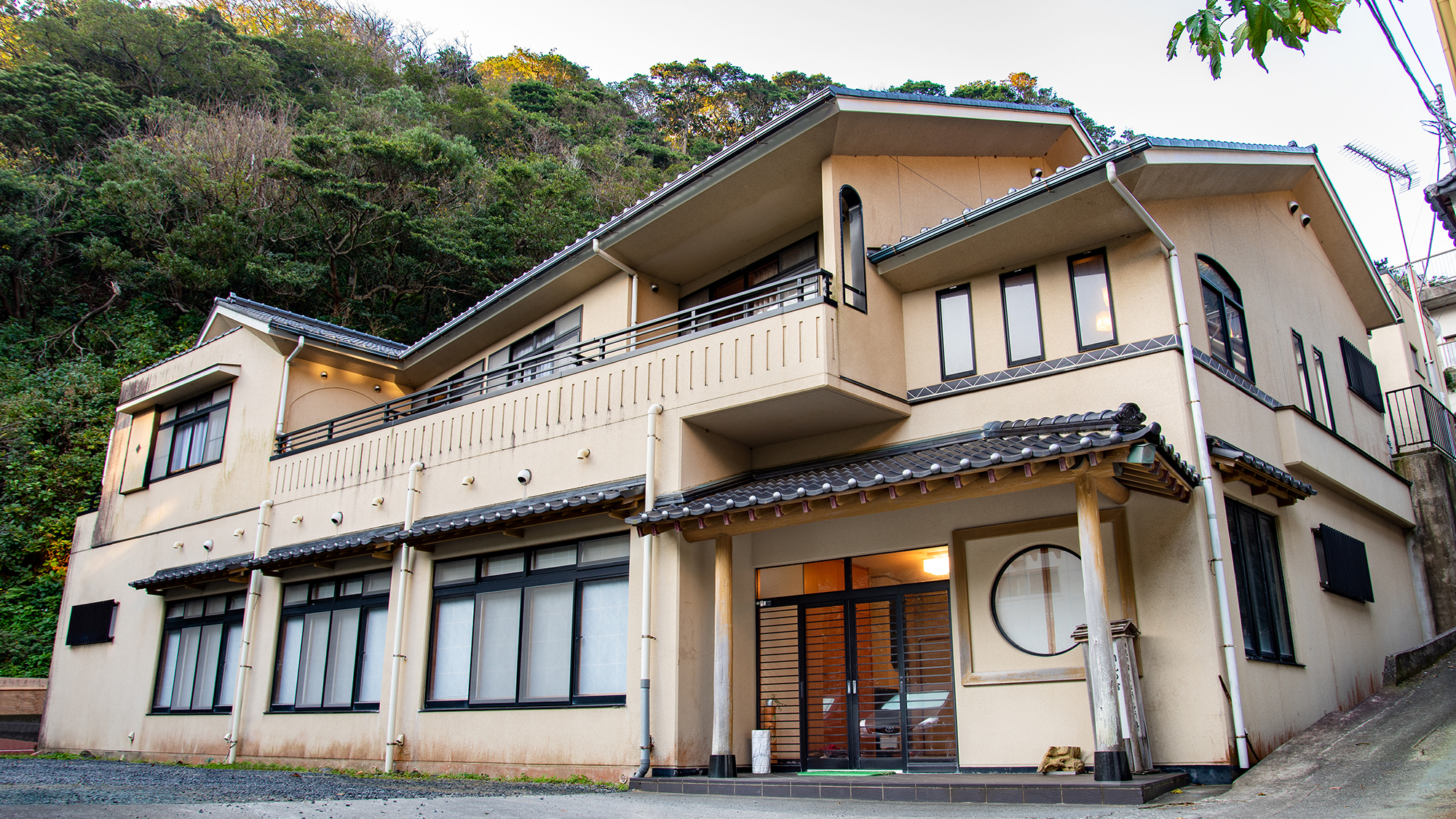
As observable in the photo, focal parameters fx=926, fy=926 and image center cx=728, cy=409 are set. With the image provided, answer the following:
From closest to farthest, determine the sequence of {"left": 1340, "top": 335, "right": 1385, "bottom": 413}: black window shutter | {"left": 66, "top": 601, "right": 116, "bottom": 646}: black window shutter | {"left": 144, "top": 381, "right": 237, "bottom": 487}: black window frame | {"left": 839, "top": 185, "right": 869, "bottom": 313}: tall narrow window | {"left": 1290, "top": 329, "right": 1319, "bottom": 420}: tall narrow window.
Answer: {"left": 839, "top": 185, "right": 869, "bottom": 313}: tall narrow window → {"left": 1290, "top": 329, "right": 1319, "bottom": 420}: tall narrow window → {"left": 1340, "top": 335, "right": 1385, "bottom": 413}: black window shutter → {"left": 144, "top": 381, "right": 237, "bottom": 487}: black window frame → {"left": 66, "top": 601, "right": 116, "bottom": 646}: black window shutter

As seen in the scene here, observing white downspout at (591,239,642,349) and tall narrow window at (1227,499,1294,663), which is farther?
white downspout at (591,239,642,349)

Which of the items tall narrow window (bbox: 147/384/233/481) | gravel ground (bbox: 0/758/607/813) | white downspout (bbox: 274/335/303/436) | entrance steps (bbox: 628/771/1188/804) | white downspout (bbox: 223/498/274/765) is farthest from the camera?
tall narrow window (bbox: 147/384/233/481)

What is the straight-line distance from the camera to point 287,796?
7.82 meters

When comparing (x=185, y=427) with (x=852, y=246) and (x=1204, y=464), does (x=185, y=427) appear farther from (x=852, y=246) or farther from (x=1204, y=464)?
(x=1204, y=464)

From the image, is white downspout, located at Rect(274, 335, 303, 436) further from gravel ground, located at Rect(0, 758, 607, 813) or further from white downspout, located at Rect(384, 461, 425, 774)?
gravel ground, located at Rect(0, 758, 607, 813)

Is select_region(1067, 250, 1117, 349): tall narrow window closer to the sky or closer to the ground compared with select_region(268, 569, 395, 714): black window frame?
closer to the sky

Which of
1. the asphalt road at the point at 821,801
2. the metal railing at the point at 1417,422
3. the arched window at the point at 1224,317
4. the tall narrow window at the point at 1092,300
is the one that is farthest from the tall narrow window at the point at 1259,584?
the metal railing at the point at 1417,422

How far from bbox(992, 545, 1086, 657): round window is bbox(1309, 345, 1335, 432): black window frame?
594cm

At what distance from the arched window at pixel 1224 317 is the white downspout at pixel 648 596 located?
6.18 metres

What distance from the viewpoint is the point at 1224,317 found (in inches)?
413

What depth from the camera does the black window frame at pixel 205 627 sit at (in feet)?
50.5

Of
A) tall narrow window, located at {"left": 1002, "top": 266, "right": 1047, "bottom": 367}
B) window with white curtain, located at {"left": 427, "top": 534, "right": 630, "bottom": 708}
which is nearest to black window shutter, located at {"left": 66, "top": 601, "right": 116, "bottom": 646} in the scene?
window with white curtain, located at {"left": 427, "top": 534, "right": 630, "bottom": 708}

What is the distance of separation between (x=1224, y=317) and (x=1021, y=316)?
2368 millimetres

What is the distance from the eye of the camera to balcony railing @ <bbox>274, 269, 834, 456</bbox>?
10586 mm
